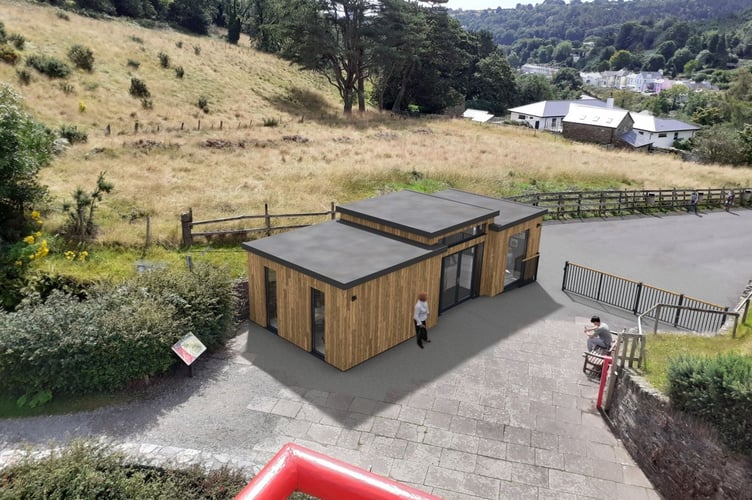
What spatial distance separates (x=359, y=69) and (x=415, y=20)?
23.8 feet

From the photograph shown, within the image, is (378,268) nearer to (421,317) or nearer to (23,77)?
(421,317)

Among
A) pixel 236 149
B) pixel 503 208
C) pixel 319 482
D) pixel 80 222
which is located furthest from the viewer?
pixel 236 149

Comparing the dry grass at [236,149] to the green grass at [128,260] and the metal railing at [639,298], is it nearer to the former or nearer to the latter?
the green grass at [128,260]

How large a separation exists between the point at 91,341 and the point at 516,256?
488 inches

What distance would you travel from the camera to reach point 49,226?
57.8 feet

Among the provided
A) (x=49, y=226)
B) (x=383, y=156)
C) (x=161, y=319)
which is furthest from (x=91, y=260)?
(x=383, y=156)

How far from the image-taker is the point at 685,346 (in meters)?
12.2

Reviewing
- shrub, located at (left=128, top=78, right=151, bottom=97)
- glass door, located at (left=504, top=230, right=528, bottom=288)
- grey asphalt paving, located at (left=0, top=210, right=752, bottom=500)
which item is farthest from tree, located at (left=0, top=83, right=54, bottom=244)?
shrub, located at (left=128, top=78, right=151, bottom=97)

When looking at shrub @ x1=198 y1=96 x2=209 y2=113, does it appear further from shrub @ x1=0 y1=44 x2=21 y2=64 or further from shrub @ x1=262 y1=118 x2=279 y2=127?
shrub @ x1=0 y1=44 x2=21 y2=64

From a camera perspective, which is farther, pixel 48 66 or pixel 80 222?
pixel 48 66

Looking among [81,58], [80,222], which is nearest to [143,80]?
[81,58]

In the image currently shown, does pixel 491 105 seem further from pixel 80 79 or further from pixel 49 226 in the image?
pixel 49 226

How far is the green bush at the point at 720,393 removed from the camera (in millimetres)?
7855

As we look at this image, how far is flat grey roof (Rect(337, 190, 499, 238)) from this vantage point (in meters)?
14.2
